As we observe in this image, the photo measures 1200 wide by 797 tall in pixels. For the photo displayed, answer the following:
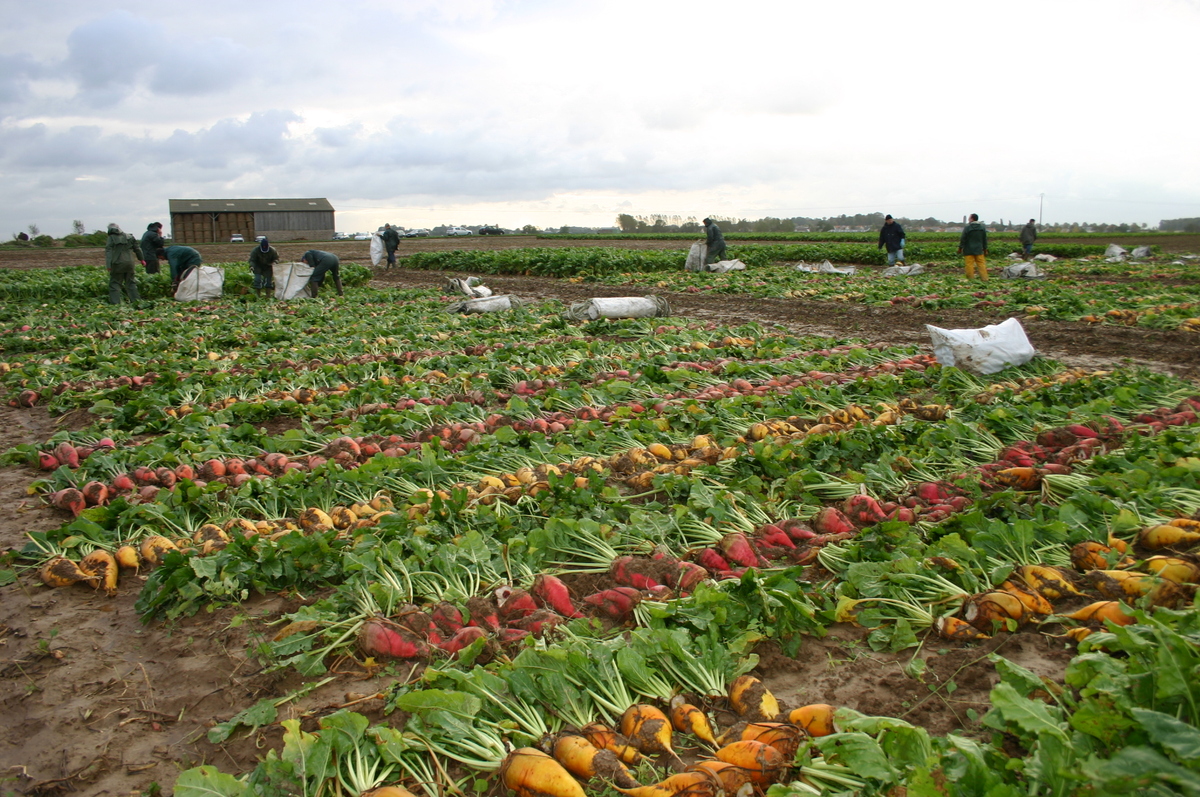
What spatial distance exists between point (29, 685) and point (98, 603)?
2.36ft

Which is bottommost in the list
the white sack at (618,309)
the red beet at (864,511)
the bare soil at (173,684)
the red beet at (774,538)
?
the bare soil at (173,684)

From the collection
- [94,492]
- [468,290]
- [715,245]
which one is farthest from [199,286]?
[715,245]

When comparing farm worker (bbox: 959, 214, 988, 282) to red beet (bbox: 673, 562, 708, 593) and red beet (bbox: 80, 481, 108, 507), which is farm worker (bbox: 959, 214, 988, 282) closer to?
red beet (bbox: 673, 562, 708, 593)

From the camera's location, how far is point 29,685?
2.92 m

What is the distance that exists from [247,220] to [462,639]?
7181cm

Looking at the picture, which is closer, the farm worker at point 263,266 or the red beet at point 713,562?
the red beet at point 713,562

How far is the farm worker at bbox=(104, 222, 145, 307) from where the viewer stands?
626 inches

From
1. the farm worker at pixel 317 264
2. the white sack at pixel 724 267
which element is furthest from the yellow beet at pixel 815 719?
the white sack at pixel 724 267

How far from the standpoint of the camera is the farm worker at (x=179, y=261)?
680 inches

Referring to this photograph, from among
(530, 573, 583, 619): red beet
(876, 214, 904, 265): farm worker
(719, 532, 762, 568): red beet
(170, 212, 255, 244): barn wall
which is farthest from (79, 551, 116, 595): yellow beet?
(170, 212, 255, 244): barn wall

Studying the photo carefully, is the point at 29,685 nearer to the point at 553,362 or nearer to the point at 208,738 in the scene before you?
the point at 208,738

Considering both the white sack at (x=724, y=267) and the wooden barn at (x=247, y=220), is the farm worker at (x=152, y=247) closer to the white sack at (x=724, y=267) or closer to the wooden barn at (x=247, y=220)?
the white sack at (x=724, y=267)

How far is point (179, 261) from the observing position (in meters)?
17.4

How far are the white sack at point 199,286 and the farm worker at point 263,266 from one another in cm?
96
